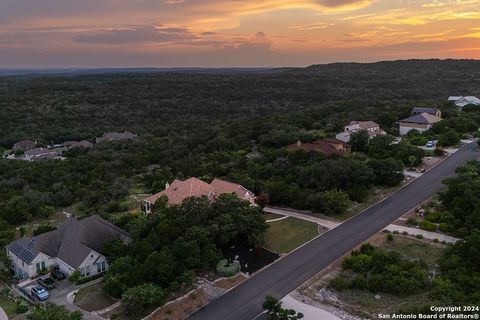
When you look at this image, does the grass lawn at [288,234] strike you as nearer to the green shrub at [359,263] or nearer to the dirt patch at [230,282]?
the dirt patch at [230,282]

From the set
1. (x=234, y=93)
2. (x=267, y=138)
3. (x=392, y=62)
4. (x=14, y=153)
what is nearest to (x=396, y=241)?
(x=267, y=138)

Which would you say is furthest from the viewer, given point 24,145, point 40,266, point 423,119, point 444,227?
point 24,145

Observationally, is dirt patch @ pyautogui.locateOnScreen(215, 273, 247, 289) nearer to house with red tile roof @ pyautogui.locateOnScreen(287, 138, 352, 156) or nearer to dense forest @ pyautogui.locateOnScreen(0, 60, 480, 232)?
dense forest @ pyautogui.locateOnScreen(0, 60, 480, 232)

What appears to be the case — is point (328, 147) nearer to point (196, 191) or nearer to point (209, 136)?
point (196, 191)

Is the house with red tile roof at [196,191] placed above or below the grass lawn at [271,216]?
above

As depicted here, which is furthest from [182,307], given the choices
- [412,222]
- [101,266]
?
[412,222]

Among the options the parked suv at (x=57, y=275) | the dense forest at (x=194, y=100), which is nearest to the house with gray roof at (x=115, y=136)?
the dense forest at (x=194, y=100)

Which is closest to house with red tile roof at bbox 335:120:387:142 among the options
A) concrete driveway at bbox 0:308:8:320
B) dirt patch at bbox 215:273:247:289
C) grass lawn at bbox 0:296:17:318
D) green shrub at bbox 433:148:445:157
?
green shrub at bbox 433:148:445:157
